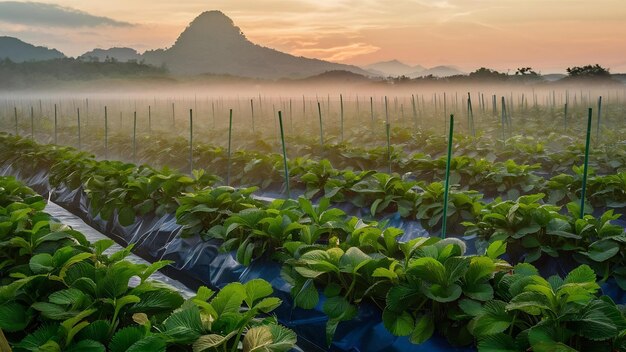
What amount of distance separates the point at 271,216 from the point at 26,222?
5.82ft

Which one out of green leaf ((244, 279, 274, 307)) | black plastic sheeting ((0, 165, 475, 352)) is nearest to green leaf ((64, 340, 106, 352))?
green leaf ((244, 279, 274, 307))

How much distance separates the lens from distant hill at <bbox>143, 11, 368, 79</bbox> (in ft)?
545

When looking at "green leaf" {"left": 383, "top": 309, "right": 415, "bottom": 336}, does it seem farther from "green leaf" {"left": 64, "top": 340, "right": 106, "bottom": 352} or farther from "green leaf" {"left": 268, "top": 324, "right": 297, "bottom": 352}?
"green leaf" {"left": 64, "top": 340, "right": 106, "bottom": 352}

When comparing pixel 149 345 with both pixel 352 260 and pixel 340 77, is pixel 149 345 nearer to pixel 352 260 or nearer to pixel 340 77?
pixel 352 260

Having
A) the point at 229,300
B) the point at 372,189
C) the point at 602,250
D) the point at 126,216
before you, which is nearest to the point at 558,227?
the point at 602,250

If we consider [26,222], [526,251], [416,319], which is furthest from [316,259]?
[26,222]

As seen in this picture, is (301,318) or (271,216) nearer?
(301,318)

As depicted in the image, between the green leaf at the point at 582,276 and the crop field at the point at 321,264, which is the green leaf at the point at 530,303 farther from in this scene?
the green leaf at the point at 582,276

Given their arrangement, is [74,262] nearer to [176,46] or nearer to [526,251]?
[526,251]

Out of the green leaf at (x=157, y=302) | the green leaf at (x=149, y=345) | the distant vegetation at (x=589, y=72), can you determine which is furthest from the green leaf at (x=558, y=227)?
the distant vegetation at (x=589, y=72)

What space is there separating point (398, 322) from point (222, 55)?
577ft

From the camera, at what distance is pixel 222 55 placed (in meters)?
173

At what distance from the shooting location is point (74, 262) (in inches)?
122

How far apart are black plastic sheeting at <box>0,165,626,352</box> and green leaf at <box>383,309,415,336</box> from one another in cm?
16
